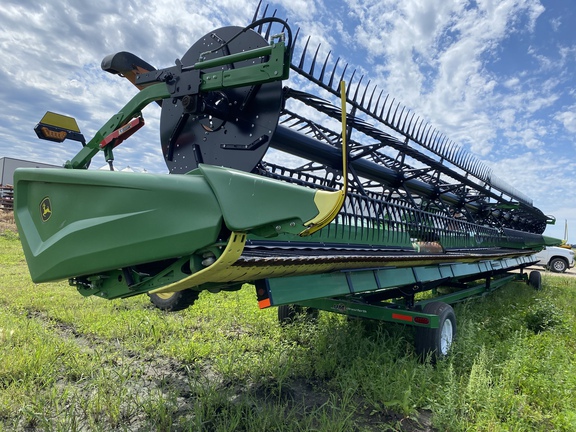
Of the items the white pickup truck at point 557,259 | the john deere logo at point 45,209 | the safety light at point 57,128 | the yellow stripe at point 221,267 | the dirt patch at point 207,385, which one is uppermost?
the safety light at point 57,128

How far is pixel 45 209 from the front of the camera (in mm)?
1927

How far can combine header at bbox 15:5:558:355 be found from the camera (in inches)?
62.9

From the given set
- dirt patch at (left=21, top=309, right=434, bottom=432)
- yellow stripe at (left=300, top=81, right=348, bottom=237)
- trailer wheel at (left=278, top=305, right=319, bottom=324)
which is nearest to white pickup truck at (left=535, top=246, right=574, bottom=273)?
trailer wheel at (left=278, top=305, right=319, bottom=324)

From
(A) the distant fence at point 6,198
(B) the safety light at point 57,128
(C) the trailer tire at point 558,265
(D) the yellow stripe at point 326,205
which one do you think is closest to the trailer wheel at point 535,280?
(C) the trailer tire at point 558,265

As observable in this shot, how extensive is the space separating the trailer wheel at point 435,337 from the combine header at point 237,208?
0.7 inches

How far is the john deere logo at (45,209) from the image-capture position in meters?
1.90

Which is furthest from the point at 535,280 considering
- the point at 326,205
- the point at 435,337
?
the point at 326,205

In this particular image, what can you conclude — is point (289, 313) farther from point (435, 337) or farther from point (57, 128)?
point (57, 128)

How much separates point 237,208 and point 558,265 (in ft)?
65.1

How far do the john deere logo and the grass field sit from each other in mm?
1180

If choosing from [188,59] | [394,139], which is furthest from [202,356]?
[394,139]

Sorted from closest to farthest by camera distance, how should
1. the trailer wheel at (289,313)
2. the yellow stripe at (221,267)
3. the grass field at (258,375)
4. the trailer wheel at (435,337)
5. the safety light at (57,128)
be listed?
the yellow stripe at (221,267) → the grass field at (258,375) → the safety light at (57,128) → the trailer wheel at (435,337) → the trailer wheel at (289,313)

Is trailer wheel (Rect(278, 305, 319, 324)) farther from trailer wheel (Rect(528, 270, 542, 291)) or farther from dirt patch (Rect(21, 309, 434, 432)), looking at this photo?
trailer wheel (Rect(528, 270, 542, 291))

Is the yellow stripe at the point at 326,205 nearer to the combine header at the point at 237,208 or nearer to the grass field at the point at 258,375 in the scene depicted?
the combine header at the point at 237,208
